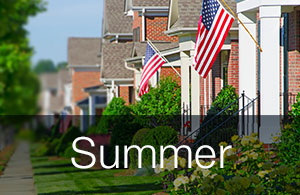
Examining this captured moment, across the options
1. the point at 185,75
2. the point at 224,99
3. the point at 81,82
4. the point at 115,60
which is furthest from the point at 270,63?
the point at 81,82

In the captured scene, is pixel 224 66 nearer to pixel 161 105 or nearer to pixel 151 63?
pixel 151 63

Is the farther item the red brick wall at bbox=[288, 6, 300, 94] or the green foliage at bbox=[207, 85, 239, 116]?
the green foliage at bbox=[207, 85, 239, 116]

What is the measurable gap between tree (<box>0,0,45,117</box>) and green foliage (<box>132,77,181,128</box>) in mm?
4413

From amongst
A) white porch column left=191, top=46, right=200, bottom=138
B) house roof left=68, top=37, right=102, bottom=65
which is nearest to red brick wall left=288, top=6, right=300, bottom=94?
white porch column left=191, top=46, right=200, bottom=138

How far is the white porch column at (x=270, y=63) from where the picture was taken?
16344 millimetres

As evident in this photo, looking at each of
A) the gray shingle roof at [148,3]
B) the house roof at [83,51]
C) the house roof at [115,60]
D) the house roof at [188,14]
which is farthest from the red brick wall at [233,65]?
the house roof at [83,51]

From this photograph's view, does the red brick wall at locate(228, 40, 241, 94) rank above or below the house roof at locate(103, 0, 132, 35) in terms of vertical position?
below

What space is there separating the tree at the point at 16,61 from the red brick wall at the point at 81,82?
29569 mm

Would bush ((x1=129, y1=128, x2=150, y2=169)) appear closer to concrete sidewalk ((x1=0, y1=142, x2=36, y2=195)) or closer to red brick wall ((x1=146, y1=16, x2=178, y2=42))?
concrete sidewalk ((x1=0, y1=142, x2=36, y2=195))

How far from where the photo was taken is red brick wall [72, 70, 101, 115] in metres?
68.4

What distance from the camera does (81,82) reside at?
68.8m

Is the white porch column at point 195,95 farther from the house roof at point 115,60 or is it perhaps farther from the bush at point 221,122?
the house roof at point 115,60

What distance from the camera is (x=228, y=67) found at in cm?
2336

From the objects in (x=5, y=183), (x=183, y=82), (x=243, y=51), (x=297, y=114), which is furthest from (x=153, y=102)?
(x=297, y=114)
